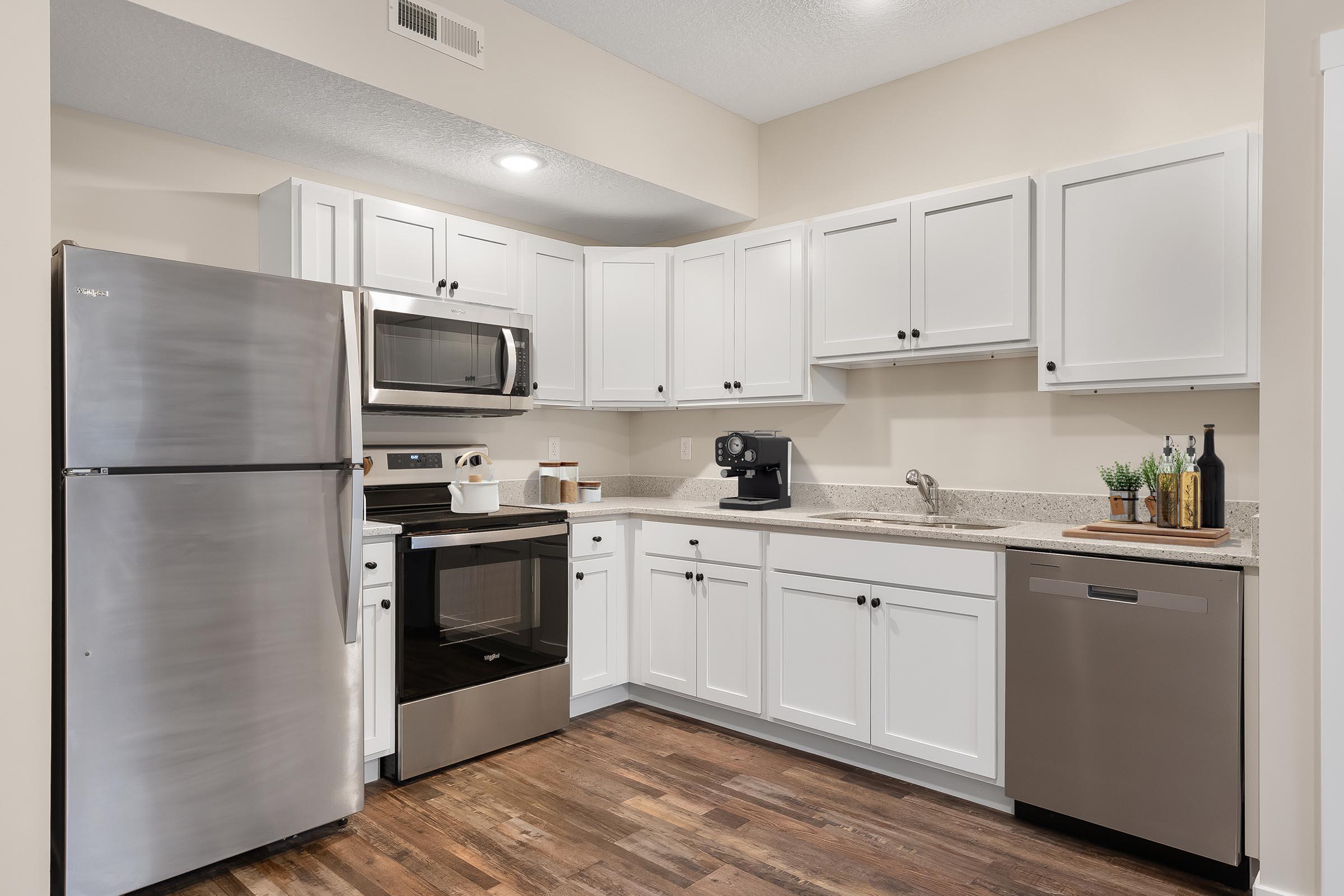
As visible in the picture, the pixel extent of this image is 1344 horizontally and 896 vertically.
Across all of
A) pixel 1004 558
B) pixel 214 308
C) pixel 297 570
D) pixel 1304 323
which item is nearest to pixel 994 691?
pixel 1004 558

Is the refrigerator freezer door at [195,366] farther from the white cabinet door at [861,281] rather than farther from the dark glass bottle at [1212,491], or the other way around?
the dark glass bottle at [1212,491]

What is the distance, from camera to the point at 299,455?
2.35 m

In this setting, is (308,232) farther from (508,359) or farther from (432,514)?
(432,514)

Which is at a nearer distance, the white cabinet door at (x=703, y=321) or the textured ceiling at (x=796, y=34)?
the textured ceiling at (x=796, y=34)

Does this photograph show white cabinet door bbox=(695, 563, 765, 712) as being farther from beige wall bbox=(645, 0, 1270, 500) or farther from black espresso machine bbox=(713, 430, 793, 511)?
beige wall bbox=(645, 0, 1270, 500)

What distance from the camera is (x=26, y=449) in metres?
1.71

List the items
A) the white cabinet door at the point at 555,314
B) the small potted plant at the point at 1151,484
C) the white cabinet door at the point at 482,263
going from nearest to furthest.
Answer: the small potted plant at the point at 1151,484, the white cabinet door at the point at 482,263, the white cabinet door at the point at 555,314

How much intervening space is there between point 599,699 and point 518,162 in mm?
2326

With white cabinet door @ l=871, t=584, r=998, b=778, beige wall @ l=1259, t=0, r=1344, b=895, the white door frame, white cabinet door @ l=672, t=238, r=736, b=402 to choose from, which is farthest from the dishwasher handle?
white cabinet door @ l=672, t=238, r=736, b=402

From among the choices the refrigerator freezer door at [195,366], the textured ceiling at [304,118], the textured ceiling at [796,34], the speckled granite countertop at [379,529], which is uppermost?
the textured ceiling at [796,34]

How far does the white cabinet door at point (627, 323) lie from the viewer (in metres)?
3.93

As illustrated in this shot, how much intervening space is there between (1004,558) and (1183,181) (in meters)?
1.27

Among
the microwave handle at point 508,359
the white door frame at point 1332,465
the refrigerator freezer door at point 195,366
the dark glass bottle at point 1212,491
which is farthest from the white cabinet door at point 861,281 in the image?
the refrigerator freezer door at point 195,366

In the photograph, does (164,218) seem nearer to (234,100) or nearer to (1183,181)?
(234,100)
